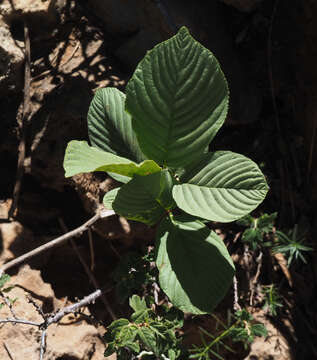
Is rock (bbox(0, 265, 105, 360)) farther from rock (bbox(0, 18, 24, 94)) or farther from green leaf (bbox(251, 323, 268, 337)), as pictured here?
rock (bbox(0, 18, 24, 94))

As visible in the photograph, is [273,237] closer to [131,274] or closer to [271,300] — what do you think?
[271,300]

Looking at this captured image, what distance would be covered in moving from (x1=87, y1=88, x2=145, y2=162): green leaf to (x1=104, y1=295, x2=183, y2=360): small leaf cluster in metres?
0.55

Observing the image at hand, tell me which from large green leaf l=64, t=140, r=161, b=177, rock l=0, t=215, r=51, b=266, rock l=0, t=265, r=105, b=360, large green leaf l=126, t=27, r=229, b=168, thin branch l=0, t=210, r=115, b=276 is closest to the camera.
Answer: large green leaf l=64, t=140, r=161, b=177

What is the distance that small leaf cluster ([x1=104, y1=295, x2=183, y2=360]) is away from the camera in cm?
150

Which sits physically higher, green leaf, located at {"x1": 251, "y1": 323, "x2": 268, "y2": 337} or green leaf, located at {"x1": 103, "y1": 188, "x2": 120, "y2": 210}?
green leaf, located at {"x1": 103, "y1": 188, "x2": 120, "y2": 210}

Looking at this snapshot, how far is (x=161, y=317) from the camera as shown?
1818 millimetres

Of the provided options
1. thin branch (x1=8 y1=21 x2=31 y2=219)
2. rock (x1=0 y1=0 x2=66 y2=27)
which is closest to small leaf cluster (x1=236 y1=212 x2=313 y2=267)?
thin branch (x1=8 y1=21 x2=31 y2=219)

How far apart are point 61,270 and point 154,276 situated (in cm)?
56

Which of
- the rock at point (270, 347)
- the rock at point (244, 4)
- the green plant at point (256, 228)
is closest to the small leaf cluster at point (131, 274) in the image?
the green plant at point (256, 228)

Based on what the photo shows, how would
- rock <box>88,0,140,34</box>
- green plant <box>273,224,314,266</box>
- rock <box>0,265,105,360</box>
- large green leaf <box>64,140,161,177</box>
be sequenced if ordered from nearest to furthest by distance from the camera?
large green leaf <box>64,140,161,177</box> → rock <box>0,265,105,360</box> → green plant <box>273,224,314,266</box> → rock <box>88,0,140,34</box>

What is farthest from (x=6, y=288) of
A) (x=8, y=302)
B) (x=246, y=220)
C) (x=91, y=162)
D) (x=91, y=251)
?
(x=246, y=220)

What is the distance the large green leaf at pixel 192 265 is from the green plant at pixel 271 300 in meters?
0.70

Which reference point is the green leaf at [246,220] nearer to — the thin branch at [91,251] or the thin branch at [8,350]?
the thin branch at [91,251]

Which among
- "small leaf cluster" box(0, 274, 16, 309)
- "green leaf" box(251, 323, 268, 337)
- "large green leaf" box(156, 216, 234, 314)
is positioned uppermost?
"small leaf cluster" box(0, 274, 16, 309)
